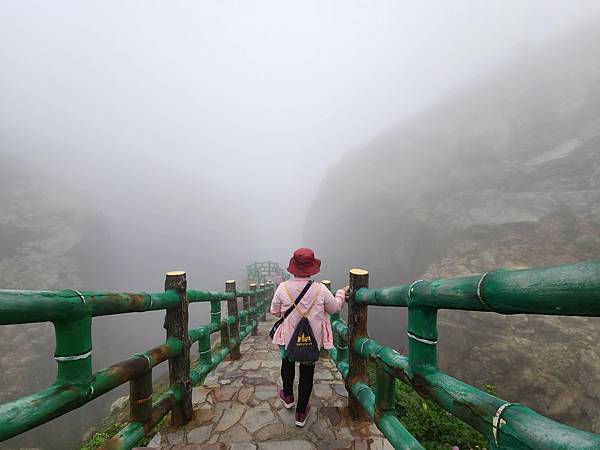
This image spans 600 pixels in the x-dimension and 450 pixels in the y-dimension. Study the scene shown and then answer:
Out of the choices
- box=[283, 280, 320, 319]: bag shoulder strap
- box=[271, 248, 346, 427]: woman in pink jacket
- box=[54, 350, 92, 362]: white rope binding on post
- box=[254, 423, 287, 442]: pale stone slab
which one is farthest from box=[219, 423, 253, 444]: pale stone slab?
box=[54, 350, 92, 362]: white rope binding on post

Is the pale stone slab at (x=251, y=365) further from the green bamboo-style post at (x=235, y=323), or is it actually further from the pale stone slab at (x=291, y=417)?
the pale stone slab at (x=291, y=417)

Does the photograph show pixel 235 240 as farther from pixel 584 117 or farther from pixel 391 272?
pixel 584 117

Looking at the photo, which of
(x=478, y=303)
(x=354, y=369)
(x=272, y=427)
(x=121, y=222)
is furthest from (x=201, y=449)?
(x=121, y=222)

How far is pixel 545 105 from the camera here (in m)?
25.4

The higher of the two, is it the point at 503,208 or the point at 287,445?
the point at 503,208

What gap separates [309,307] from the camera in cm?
257

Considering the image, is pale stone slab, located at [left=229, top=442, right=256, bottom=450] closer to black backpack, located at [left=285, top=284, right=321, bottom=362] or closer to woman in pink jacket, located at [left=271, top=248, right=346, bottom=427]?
woman in pink jacket, located at [left=271, top=248, right=346, bottom=427]

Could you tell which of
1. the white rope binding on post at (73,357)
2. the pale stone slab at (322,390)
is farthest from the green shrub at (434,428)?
the white rope binding on post at (73,357)


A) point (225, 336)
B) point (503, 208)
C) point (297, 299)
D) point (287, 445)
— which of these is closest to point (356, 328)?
point (297, 299)

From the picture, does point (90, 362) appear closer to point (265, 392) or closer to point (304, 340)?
point (304, 340)

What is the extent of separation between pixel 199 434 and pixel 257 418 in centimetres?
62

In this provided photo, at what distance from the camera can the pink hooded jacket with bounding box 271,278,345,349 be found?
2.59m

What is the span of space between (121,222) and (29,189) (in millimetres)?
37483

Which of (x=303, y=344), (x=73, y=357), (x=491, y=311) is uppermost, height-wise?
(x=491, y=311)
